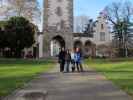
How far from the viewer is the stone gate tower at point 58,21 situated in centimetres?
11194

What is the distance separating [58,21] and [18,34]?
720 inches

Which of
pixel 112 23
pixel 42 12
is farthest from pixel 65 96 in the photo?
pixel 112 23

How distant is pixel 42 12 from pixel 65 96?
9287cm

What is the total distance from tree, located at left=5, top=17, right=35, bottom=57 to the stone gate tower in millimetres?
14355

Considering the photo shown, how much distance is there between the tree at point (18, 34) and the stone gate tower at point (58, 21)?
47.1 feet

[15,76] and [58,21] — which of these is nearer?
[15,76]

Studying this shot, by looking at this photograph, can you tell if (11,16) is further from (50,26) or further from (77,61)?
(77,61)

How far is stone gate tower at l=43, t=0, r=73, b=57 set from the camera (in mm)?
111938

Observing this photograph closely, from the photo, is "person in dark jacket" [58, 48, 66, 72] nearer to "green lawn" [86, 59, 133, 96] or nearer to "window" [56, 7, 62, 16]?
"green lawn" [86, 59, 133, 96]

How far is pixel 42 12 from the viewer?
110 meters

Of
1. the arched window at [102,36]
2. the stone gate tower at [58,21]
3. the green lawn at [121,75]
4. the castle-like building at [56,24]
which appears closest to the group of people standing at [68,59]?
the green lawn at [121,75]

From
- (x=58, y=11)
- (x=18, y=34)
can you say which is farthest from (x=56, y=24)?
(x=18, y=34)

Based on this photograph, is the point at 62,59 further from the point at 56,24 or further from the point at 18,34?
the point at 56,24

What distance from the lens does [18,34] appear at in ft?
317
